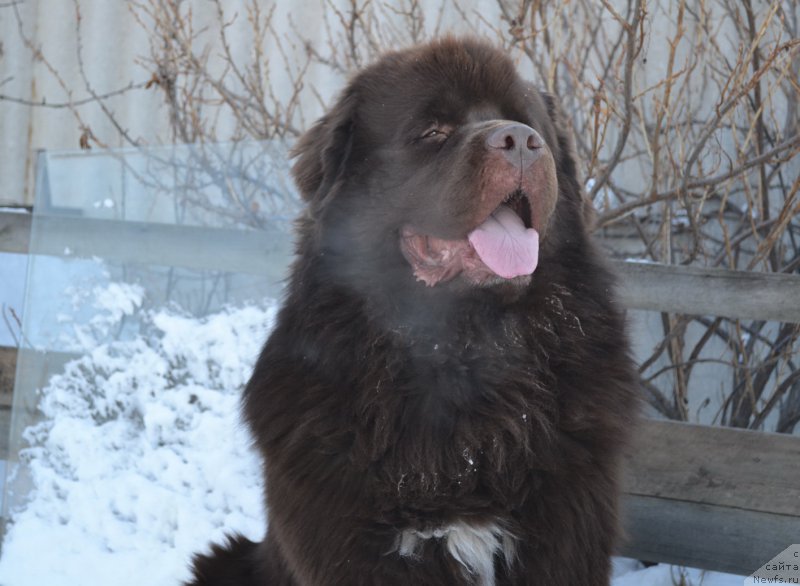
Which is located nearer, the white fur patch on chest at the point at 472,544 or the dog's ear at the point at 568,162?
the white fur patch on chest at the point at 472,544

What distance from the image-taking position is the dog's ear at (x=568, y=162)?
2.80 meters

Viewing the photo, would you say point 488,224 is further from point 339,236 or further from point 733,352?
point 733,352

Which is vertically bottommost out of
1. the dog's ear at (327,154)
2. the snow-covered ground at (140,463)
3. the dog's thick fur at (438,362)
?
the snow-covered ground at (140,463)

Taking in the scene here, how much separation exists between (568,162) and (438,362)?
84 cm

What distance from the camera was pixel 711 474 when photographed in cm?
335

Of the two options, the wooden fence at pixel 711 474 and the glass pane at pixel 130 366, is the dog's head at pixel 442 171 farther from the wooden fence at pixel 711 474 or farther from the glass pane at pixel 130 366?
the glass pane at pixel 130 366

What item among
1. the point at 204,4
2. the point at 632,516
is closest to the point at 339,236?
the point at 632,516

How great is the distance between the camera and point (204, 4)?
6160 millimetres

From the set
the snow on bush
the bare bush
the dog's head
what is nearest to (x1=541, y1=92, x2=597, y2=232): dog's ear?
the dog's head

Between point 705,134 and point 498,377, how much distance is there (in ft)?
5.92

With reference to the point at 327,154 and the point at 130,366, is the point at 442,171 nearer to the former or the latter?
the point at 327,154

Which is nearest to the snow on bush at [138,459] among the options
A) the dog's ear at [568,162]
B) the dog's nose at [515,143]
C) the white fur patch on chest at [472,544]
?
the white fur patch on chest at [472,544]

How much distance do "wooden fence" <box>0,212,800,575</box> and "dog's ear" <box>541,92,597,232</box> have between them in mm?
545

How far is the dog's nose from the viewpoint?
2.28 metres
